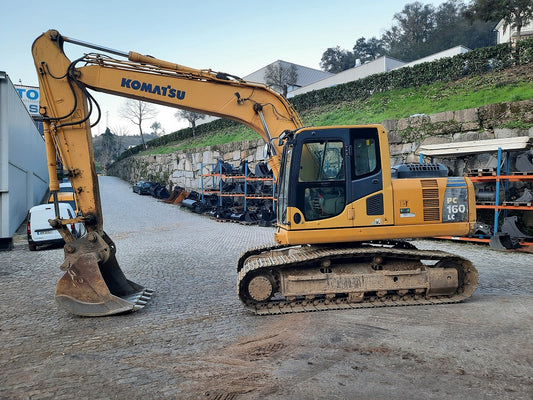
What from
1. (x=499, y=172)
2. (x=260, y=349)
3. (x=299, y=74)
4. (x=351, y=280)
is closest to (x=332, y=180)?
(x=351, y=280)

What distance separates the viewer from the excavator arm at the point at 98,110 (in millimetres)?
5723

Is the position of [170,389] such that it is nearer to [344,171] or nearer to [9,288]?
[344,171]

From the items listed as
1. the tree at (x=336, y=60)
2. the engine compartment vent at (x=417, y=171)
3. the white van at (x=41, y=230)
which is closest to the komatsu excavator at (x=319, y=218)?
the engine compartment vent at (x=417, y=171)

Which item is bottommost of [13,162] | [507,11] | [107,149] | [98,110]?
[13,162]

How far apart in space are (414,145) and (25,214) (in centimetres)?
1776

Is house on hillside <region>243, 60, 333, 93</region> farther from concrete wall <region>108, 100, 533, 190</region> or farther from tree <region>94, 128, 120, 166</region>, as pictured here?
tree <region>94, 128, 120, 166</region>

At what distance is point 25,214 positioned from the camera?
18.5 m

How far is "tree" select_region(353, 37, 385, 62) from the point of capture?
6112cm

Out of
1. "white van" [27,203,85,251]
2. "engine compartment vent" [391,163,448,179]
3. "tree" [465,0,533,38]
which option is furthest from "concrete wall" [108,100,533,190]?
"tree" [465,0,533,38]

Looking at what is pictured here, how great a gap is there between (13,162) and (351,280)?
1558cm

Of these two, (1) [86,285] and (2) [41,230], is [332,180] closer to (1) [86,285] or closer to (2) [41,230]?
(1) [86,285]

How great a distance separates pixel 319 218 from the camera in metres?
5.86

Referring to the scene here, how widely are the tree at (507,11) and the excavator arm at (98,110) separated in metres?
22.4

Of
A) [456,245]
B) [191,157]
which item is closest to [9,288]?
[456,245]
